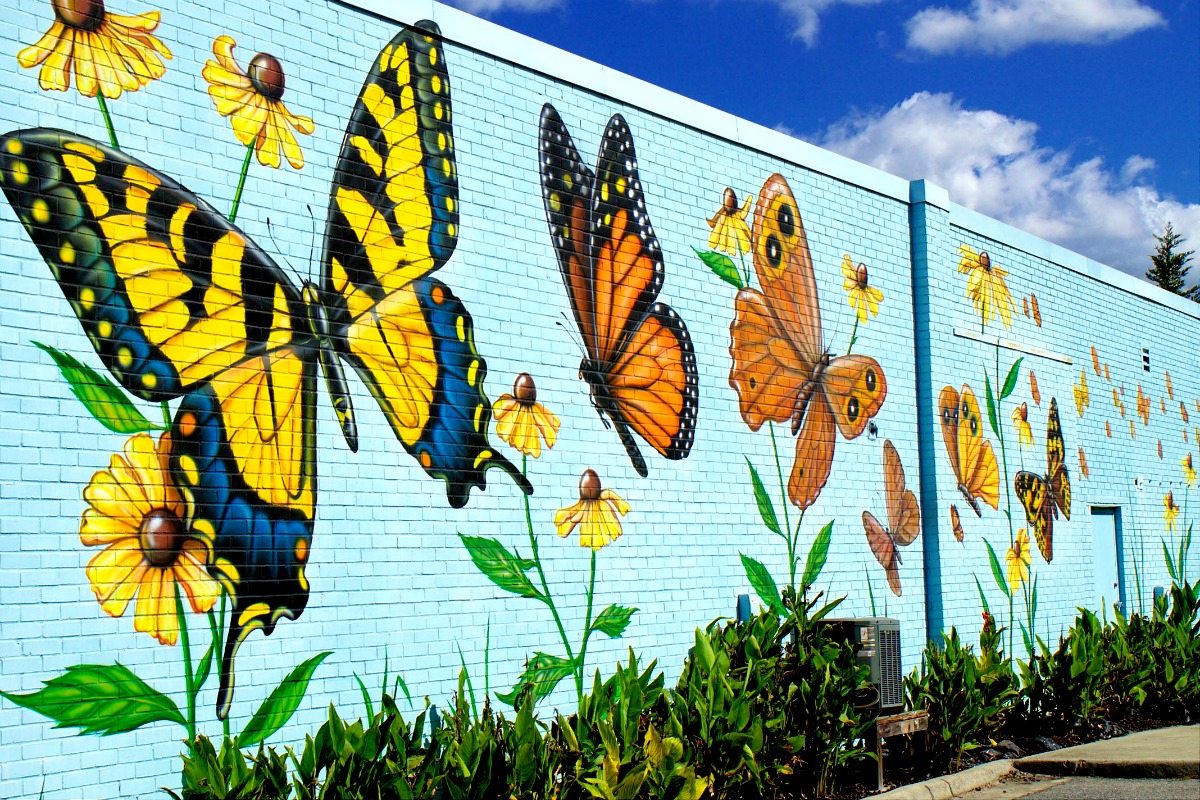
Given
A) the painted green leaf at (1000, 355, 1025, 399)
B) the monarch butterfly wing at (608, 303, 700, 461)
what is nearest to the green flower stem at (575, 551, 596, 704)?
the monarch butterfly wing at (608, 303, 700, 461)

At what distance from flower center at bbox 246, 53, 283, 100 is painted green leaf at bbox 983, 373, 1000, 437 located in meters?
10.5

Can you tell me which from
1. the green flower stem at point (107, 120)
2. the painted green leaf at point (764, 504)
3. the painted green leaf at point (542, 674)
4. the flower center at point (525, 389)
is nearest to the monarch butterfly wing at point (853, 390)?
the painted green leaf at point (764, 504)

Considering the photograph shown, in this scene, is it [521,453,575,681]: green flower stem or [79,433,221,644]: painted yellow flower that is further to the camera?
[521,453,575,681]: green flower stem

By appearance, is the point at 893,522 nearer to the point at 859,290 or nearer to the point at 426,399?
the point at 859,290

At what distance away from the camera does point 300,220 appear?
836 centimetres

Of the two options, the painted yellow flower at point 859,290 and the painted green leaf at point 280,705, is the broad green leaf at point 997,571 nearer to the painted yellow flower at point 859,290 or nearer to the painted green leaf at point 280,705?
the painted yellow flower at point 859,290

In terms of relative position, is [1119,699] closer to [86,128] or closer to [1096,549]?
[1096,549]

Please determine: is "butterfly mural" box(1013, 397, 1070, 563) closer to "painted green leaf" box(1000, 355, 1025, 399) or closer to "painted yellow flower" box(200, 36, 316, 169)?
"painted green leaf" box(1000, 355, 1025, 399)

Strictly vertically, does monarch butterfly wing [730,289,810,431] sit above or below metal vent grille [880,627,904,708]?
above

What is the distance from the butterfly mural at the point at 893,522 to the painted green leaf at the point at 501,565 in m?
5.14

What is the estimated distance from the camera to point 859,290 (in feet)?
45.1

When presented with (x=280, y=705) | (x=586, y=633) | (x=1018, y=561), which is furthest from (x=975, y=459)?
(x=280, y=705)

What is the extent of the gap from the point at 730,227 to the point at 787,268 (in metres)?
1.01

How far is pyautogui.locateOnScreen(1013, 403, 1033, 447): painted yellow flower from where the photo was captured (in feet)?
53.8
